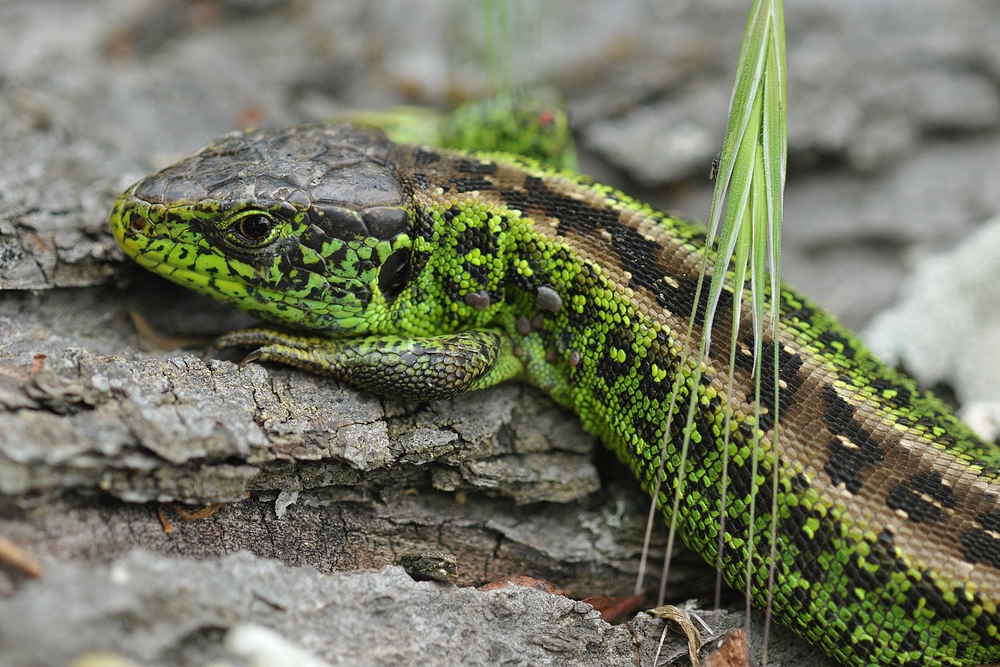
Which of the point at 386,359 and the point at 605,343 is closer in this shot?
the point at 386,359

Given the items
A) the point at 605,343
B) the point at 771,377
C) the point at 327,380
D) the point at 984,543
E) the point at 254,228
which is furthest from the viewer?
the point at 605,343

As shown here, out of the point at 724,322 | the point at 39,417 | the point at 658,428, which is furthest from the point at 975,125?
the point at 39,417

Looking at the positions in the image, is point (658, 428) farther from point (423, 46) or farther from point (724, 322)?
point (423, 46)

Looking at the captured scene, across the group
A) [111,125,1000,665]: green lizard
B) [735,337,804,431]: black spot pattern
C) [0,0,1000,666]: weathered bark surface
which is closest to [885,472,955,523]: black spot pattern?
[111,125,1000,665]: green lizard

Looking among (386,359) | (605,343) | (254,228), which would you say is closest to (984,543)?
(605,343)

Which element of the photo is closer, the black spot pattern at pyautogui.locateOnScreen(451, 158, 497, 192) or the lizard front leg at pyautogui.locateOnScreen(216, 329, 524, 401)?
the lizard front leg at pyautogui.locateOnScreen(216, 329, 524, 401)

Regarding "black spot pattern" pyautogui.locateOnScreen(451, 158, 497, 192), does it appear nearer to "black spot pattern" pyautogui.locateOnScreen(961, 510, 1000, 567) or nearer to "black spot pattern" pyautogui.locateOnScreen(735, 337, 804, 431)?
"black spot pattern" pyautogui.locateOnScreen(735, 337, 804, 431)

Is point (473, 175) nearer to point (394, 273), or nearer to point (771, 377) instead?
point (394, 273)

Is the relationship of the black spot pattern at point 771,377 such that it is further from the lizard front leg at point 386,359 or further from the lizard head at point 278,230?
the lizard head at point 278,230
